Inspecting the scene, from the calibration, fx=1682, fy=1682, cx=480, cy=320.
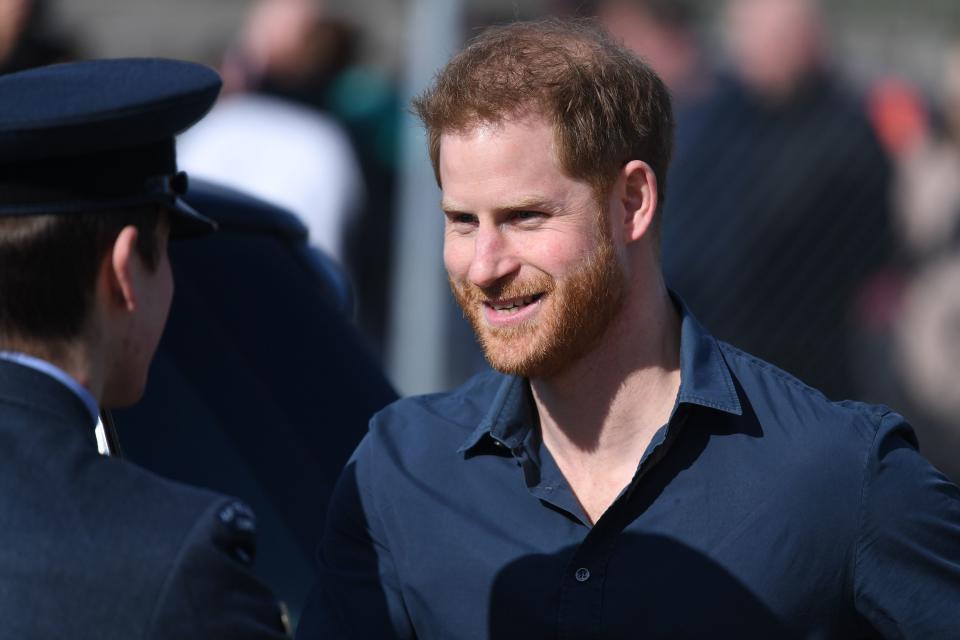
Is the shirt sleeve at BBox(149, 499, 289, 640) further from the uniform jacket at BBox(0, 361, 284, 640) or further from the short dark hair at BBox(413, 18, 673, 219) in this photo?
the short dark hair at BBox(413, 18, 673, 219)

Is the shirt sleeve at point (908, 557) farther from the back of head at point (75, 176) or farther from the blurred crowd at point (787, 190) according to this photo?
the blurred crowd at point (787, 190)

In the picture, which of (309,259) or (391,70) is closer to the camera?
(309,259)

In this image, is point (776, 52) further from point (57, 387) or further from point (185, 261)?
point (57, 387)

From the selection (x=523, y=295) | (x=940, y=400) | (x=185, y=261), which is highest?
(x=523, y=295)

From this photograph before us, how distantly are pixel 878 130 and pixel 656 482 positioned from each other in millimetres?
4723

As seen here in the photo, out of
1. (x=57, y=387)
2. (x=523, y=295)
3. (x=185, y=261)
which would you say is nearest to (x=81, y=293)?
(x=57, y=387)

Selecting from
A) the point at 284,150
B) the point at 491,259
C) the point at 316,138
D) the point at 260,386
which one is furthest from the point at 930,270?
the point at 491,259

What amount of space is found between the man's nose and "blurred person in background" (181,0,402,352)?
3988 millimetres

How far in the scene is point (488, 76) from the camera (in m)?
2.96

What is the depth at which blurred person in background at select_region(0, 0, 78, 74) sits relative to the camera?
6.86 m

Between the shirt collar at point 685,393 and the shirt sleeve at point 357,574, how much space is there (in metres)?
0.20

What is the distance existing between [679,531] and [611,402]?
284 millimetres

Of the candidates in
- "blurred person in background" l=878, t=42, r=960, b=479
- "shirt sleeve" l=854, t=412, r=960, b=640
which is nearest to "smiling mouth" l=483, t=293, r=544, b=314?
"shirt sleeve" l=854, t=412, r=960, b=640

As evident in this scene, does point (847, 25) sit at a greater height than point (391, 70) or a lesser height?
greater
